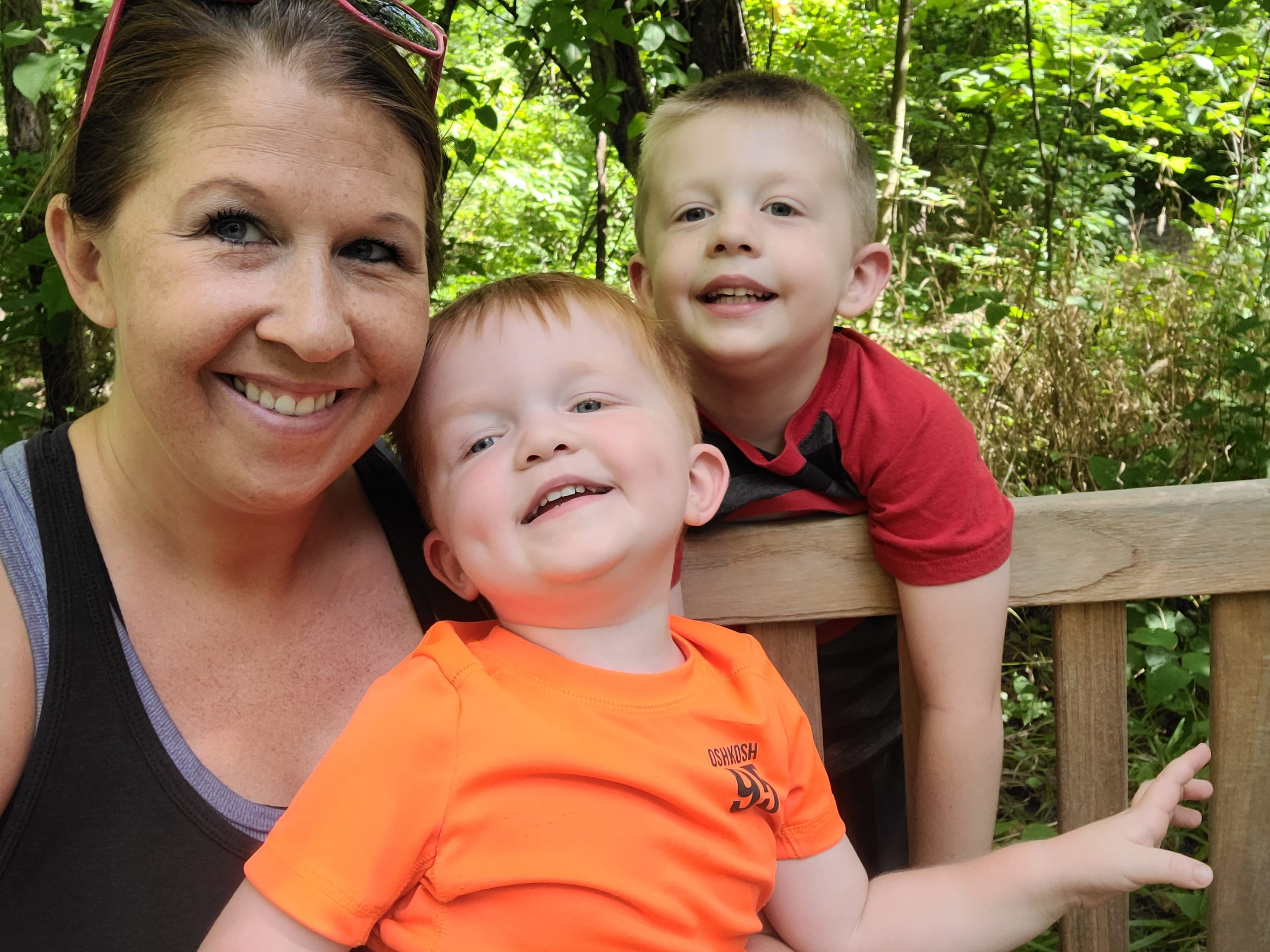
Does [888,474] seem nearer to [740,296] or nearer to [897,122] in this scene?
[740,296]

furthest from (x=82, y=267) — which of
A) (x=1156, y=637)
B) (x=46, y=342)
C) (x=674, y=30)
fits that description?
(x=46, y=342)

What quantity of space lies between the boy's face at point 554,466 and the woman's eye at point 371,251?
0.14 m

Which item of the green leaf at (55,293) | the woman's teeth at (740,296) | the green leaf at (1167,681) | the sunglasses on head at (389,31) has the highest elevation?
the sunglasses on head at (389,31)

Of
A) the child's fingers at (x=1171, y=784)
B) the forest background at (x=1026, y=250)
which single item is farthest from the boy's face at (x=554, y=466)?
the forest background at (x=1026, y=250)

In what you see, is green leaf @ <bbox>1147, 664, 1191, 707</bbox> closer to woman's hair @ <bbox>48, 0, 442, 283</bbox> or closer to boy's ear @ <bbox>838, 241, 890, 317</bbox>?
boy's ear @ <bbox>838, 241, 890, 317</bbox>

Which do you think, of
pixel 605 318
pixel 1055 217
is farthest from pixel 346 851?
pixel 1055 217

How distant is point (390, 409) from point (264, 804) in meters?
0.55

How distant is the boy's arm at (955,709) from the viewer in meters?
1.70

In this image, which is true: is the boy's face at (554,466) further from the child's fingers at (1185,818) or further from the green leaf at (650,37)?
the green leaf at (650,37)

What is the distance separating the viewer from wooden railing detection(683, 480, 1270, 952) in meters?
1.70

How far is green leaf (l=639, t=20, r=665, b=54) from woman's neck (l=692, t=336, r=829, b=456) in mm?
1185

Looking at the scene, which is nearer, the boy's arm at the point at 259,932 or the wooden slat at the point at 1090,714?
the boy's arm at the point at 259,932

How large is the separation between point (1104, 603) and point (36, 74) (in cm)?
232

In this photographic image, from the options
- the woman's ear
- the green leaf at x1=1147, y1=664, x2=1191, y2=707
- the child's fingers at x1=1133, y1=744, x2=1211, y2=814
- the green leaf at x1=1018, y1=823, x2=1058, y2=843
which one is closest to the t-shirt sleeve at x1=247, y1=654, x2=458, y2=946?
the woman's ear
